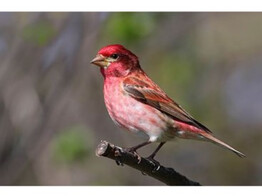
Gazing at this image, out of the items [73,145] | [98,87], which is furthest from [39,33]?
[73,145]

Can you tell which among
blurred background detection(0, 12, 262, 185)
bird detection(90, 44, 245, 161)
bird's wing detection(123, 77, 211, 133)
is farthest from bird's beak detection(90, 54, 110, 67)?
blurred background detection(0, 12, 262, 185)

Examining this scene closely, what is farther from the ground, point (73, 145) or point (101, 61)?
point (101, 61)

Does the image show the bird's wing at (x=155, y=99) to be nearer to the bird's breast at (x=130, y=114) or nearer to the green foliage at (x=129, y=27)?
the bird's breast at (x=130, y=114)

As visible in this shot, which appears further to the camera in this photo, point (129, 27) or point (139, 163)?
point (129, 27)

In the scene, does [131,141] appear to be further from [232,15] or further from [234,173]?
[232,15]

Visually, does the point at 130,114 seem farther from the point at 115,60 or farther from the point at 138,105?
the point at 115,60

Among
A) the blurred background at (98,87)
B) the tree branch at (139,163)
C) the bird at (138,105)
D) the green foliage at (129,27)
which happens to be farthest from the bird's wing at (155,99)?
the green foliage at (129,27)

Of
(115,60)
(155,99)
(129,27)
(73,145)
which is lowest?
(73,145)

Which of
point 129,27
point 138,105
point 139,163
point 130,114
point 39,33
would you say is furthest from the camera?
point 129,27
